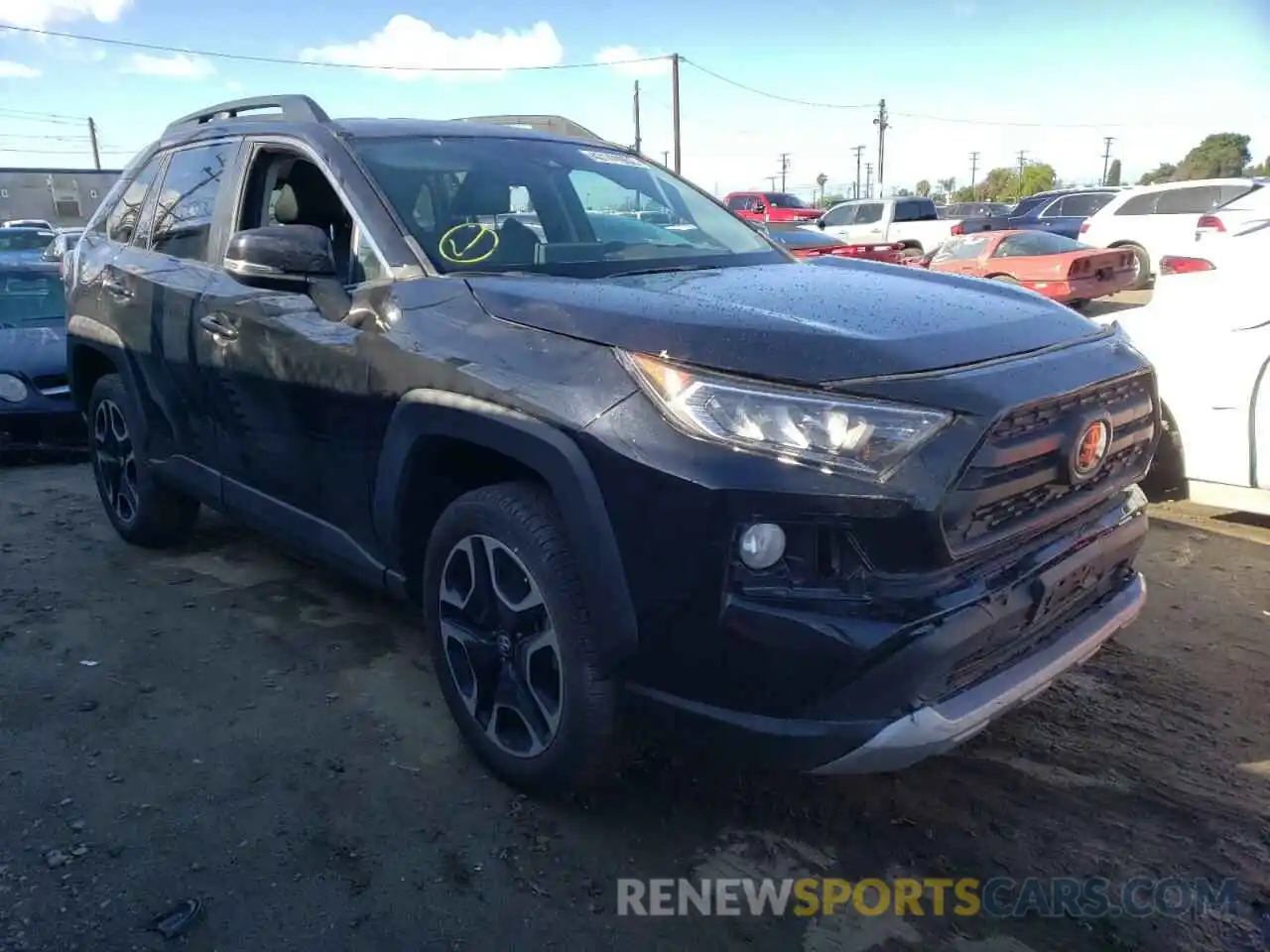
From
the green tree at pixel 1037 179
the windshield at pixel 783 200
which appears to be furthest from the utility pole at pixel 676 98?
the green tree at pixel 1037 179

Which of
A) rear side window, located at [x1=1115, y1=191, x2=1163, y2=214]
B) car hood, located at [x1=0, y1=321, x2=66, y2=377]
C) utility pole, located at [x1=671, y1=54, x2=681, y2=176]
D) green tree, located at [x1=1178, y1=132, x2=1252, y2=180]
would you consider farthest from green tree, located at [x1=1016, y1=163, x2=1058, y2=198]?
car hood, located at [x1=0, y1=321, x2=66, y2=377]

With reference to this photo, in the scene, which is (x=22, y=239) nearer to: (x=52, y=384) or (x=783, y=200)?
(x=52, y=384)

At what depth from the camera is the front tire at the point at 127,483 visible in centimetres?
456

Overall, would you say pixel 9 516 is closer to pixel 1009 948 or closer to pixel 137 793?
pixel 137 793

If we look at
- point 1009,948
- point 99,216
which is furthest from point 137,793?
point 99,216

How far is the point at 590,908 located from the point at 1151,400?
200 centimetres

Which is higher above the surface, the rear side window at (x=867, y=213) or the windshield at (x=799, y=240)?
the rear side window at (x=867, y=213)

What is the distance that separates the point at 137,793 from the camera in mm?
A: 2840

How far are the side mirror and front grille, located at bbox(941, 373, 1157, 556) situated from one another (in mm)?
1954

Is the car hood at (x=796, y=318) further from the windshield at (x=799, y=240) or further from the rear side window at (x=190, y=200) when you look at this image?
the rear side window at (x=190, y=200)

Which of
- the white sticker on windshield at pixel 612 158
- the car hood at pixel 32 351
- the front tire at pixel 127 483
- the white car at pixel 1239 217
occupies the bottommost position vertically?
the front tire at pixel 127 483

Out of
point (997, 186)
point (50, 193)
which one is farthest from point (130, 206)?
point (997, 186)

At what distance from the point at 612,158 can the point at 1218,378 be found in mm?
2706

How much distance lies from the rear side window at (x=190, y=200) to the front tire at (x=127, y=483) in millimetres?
773
